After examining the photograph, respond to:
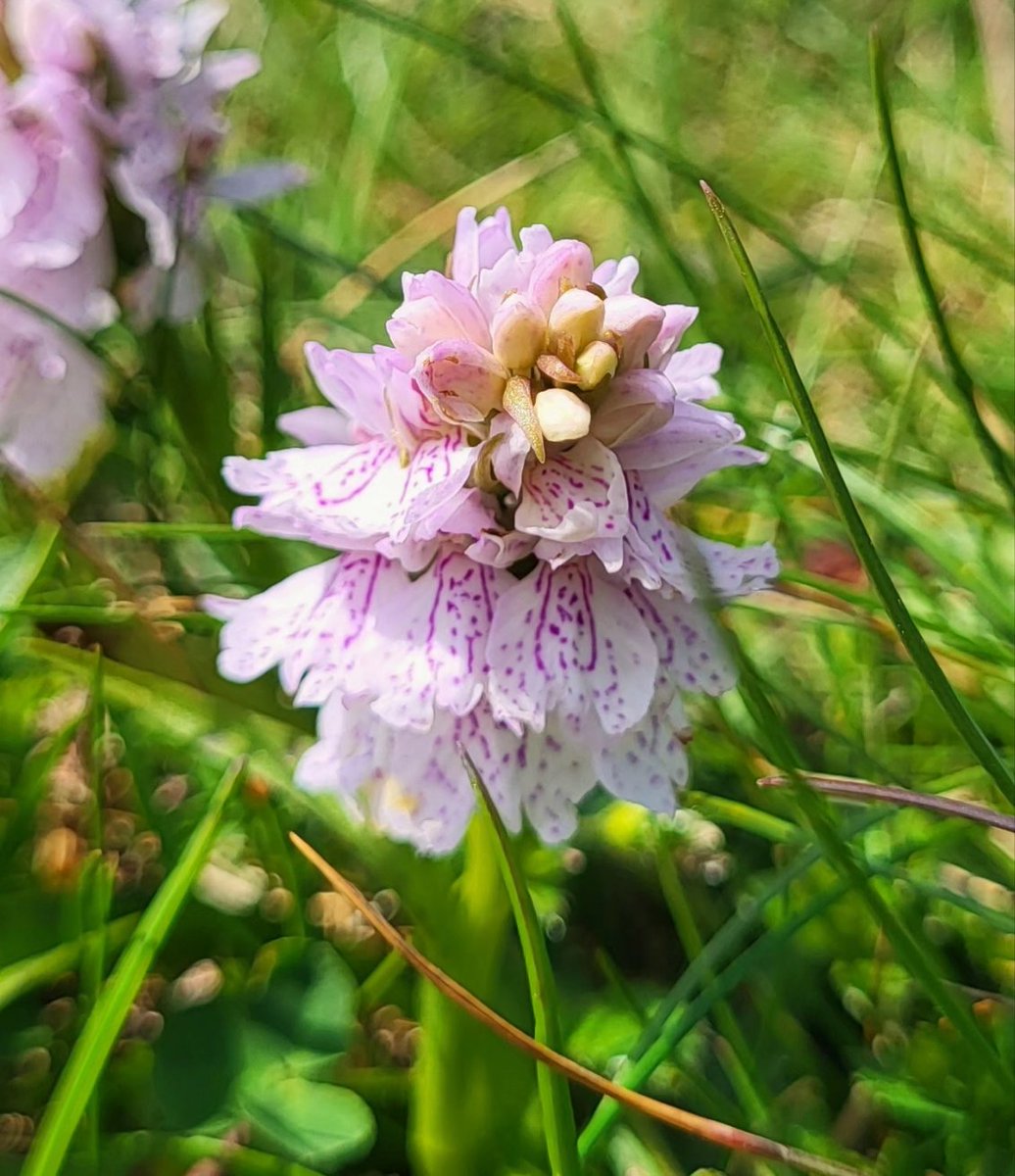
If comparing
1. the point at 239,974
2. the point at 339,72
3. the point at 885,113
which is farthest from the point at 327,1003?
the point at 339,72

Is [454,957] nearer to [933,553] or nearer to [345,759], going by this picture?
[345,759]

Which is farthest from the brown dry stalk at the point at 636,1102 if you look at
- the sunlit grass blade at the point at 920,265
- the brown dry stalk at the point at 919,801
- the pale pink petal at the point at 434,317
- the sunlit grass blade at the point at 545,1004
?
the sunlit grass blade at the point at 920,265

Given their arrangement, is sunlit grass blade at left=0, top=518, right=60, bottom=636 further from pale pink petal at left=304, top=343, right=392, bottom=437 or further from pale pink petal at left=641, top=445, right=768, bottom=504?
pale pink petal at left=641, top=445, right=768, bottom=504

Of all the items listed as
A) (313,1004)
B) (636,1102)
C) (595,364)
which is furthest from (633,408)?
(313,1004)

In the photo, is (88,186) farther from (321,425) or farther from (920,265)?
(920,265)

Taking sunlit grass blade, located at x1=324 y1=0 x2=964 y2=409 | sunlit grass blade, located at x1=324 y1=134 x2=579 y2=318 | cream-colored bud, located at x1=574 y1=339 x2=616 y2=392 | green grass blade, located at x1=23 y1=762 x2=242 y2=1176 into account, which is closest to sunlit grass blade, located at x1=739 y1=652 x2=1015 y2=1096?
cream-colored bud, located at x1=574 y1=339 x2=616 y2=392
